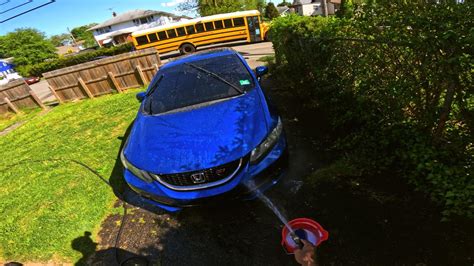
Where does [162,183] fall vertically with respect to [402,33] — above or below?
below

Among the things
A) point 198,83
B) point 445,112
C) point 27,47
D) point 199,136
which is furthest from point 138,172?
point 27,47

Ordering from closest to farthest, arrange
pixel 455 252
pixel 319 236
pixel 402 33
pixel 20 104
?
pixel 455 252 → pixel 319 236 → pixel 402 33 → pixel 20 104

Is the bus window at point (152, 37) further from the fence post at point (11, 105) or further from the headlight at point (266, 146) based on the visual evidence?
the headlight at point (266, 146)

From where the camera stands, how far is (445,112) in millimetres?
2721

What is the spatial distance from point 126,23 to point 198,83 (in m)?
53.0

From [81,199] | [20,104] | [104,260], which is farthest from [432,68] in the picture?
[20,104]

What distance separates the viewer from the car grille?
107 inches

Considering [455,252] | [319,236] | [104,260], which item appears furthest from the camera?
[104,260]

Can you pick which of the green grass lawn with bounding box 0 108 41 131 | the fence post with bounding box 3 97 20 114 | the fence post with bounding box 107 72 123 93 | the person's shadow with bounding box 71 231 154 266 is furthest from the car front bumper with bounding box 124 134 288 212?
the fence post with bounding box 3 97 20 114

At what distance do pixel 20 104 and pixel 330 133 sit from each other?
1332 centimetres

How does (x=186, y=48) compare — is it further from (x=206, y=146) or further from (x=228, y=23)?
(x=206, y=146)

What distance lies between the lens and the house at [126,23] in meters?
47.3

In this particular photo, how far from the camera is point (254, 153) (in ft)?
9.18

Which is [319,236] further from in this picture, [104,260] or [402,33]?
[104,260]
